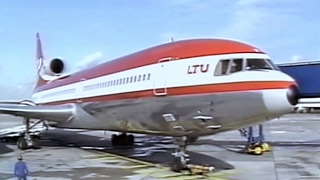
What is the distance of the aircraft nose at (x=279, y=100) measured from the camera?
404 inches

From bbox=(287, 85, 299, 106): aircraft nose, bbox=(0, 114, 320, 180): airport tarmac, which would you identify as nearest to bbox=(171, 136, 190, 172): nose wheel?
bbox=(0, 114, 320, 180): airport tarmac

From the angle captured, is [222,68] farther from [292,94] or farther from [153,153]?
[153,153]

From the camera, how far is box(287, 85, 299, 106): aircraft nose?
33.9ft

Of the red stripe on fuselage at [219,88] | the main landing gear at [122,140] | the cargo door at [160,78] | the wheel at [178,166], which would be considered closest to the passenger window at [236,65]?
the red stripe on fuselage at [219,88]

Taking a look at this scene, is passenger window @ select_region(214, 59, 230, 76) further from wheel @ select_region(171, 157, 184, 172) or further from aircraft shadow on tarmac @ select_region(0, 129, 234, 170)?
aircraft shadow on tarmac @ select_region(0, 129, 234, 170)

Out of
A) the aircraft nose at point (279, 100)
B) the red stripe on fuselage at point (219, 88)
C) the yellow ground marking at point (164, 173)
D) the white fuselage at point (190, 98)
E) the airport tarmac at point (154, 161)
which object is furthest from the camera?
the airport tarmac at point (154, 161)

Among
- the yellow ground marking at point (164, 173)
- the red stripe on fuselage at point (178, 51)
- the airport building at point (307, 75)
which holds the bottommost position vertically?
the yellow ground marking at point (164, 173)

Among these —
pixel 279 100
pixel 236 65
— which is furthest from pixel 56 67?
pixel 279 100

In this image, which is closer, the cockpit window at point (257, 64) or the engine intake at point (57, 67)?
the cockpit window at point (257, 64)

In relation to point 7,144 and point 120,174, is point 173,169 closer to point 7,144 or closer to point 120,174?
point 120,174

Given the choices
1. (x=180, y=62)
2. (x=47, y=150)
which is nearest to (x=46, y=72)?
(x=47, y=150)

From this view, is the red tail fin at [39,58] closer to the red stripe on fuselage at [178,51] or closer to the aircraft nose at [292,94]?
the red stripe on fuselage at [178,51]

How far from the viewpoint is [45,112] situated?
1883 centimetres

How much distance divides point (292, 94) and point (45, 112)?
453 inches
